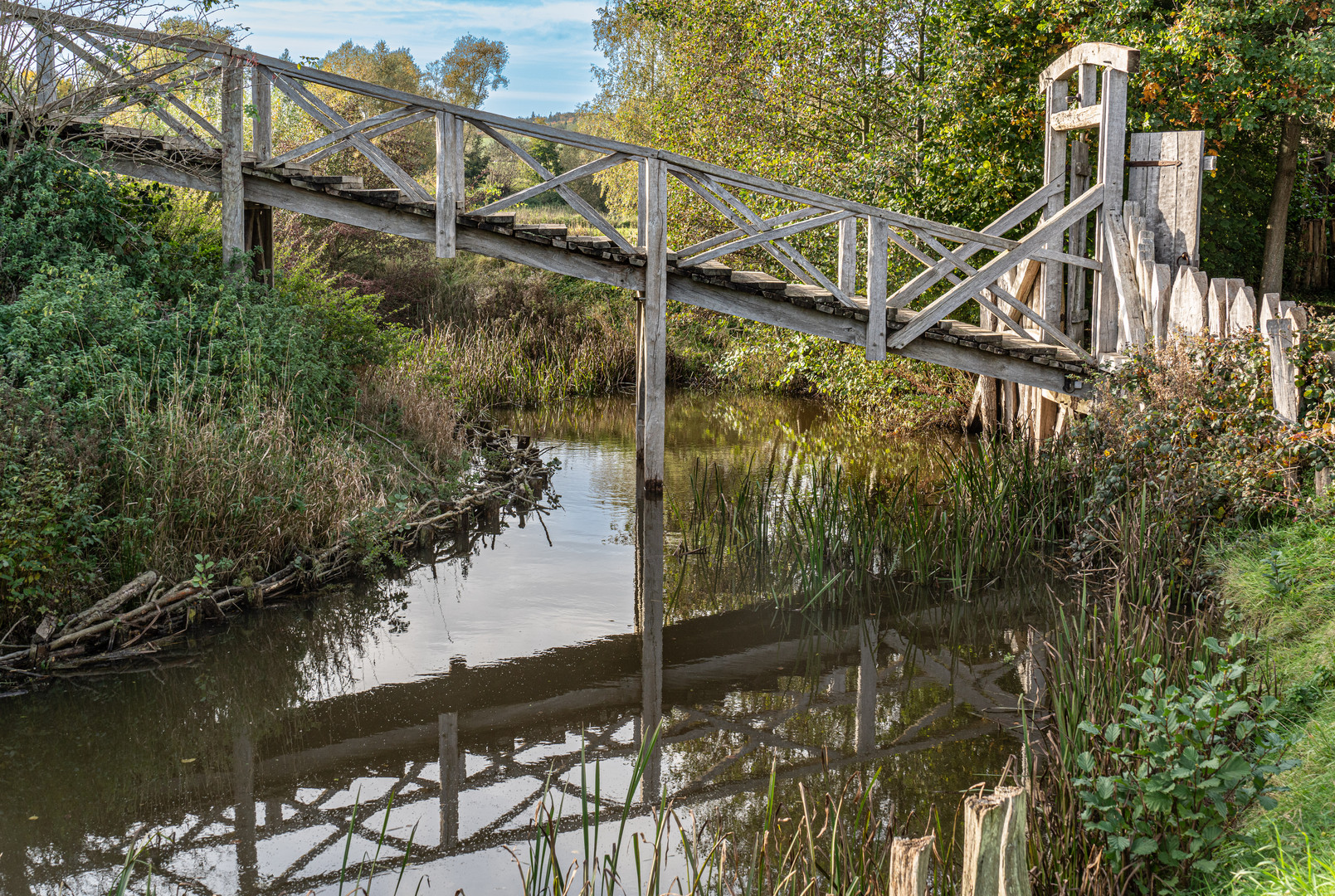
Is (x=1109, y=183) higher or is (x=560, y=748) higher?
(x=1109, y=183)

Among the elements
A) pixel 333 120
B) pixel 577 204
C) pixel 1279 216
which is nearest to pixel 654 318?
pixel 577 204

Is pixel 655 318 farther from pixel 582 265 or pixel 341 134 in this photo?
pixel 341 134

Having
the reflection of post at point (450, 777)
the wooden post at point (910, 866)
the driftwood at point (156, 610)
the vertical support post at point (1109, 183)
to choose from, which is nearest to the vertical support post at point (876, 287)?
the vertical support post at point (1109, 183)

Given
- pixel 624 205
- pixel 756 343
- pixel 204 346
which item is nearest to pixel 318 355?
pixel 204 346

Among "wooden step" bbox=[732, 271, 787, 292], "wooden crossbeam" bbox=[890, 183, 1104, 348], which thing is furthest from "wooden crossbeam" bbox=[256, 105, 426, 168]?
"wooden crossbeam" bbox=[890, 183, 1104, 348]

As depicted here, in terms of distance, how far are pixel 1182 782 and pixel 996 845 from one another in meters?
0.80

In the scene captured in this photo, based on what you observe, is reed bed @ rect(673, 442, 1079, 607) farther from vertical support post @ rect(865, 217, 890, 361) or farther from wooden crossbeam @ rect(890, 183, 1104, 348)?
vertical support post @ rect(865, 217, 890, 361)

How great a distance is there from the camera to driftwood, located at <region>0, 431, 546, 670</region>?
227 inches

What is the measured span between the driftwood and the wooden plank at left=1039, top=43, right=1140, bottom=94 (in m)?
6.92

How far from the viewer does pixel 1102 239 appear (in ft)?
31.1

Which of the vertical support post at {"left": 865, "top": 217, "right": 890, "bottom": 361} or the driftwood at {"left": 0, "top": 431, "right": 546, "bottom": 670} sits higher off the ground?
the vertical support post at {"left": 865, "top": 217, "right": 890, "bottom": 361}

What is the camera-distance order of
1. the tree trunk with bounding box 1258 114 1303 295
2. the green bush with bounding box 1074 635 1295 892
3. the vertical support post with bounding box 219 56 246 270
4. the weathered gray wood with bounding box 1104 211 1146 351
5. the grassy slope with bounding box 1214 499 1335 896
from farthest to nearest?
the tree trunk with bounding box 1258 114 1303 295 → the vertical support post with bounding box 219 56 246 270 → the weathered gray wood with bounding box 1104 211 1146 351 → the green bush with bounding box 1074 635 1295 892 → the grassy slope with bounding box 1214 499 1335 896

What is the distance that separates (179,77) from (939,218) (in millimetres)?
7746

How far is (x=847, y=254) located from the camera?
9.55 meters
